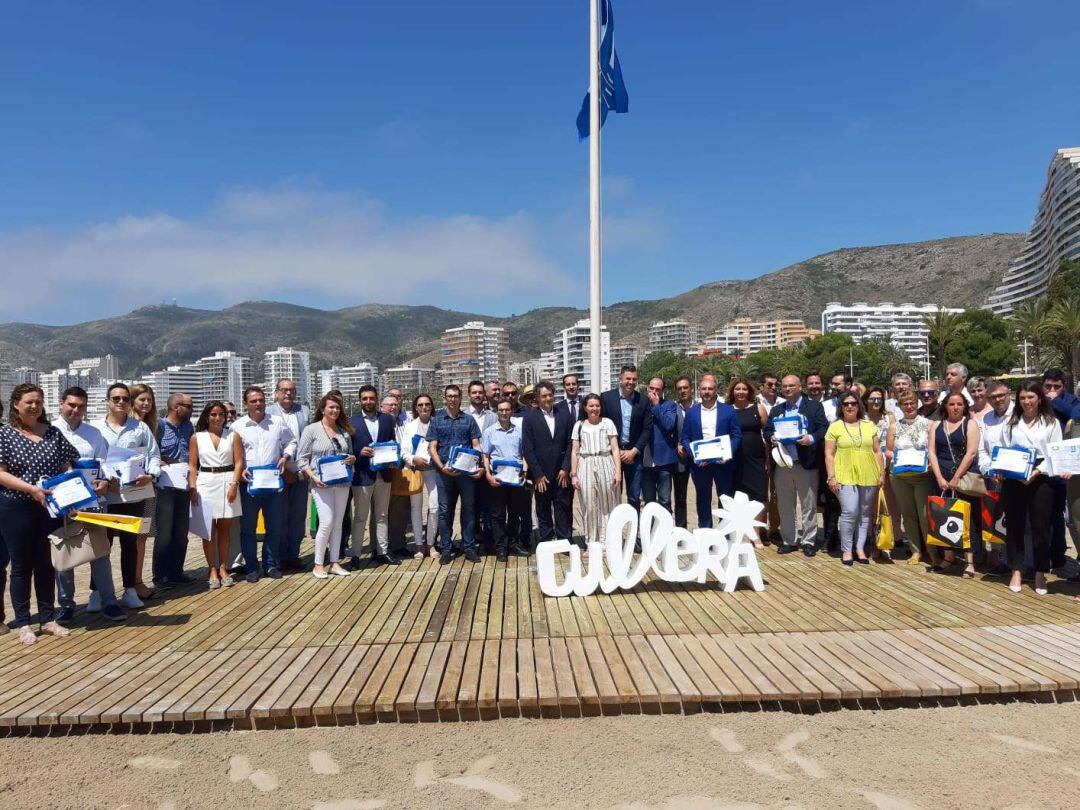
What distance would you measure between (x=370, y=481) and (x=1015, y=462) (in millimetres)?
6343

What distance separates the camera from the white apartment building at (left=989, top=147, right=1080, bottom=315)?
359 feet

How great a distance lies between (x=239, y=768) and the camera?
143 inches

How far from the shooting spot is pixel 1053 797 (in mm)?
3195

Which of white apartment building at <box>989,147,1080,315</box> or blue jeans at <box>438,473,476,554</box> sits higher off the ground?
white apartment building at <box>989,147,1080,315</box>

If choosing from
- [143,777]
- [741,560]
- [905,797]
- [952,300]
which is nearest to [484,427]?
[741,560]

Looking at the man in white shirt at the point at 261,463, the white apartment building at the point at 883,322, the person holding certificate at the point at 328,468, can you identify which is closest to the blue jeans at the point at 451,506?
the person holding certificate at the point at 328,468

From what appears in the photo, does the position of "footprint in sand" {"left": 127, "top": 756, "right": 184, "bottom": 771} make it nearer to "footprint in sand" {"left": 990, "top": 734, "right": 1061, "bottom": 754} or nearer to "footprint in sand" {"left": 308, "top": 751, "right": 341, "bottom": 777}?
"footprint in sand" {"left": 308, "top": 751, "right": 341, "bottom": 777}

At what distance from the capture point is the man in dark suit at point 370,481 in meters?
7.46

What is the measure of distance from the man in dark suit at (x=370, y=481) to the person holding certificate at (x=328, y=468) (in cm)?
19

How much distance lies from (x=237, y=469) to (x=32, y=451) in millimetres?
1788

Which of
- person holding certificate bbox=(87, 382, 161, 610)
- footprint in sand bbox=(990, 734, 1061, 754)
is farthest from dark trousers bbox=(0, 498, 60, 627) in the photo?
footprint in sand bbox=(990, 734, 1061, 754)

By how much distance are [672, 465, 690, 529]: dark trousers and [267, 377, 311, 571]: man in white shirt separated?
175 inches

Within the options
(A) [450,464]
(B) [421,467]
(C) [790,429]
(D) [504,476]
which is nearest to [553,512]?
(D) [504,476]

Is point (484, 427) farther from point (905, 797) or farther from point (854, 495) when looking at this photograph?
point (905, 797)
